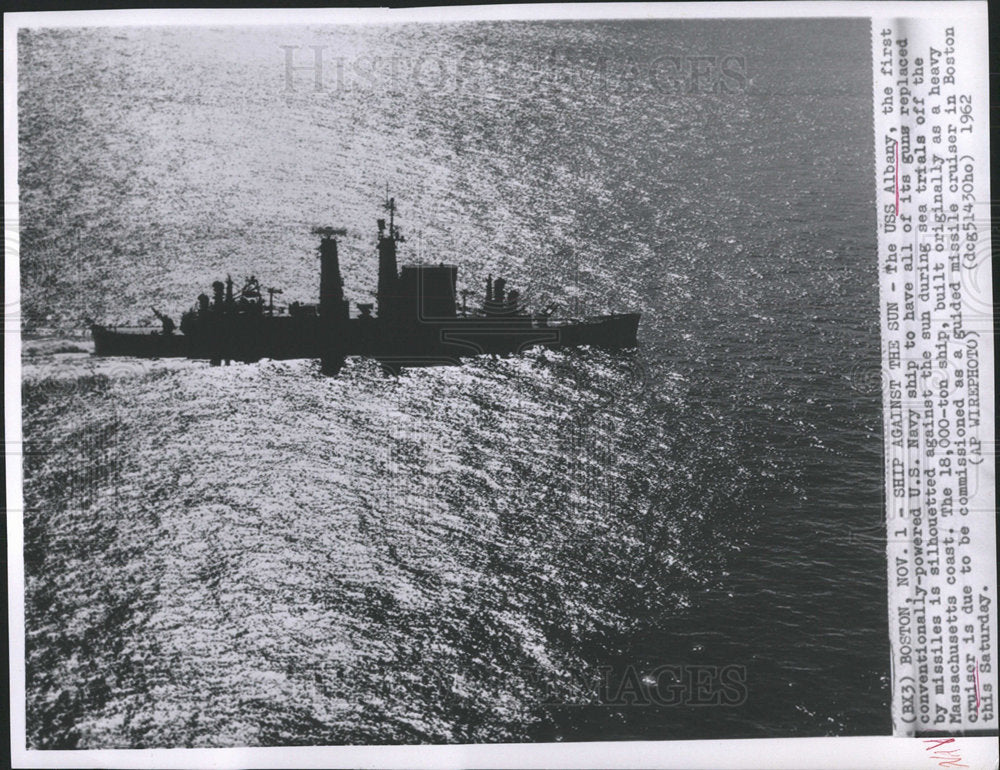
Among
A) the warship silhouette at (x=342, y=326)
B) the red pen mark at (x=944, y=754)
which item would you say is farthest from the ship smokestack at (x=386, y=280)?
the red pen mark at (x=944, y=754)

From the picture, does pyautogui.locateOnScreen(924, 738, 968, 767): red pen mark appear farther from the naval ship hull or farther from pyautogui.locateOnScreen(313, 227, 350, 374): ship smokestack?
pyautogui.locateOnScreen(313, 227, 350, 374): ship smokestack

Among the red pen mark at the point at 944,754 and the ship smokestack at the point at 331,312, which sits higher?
the ship smokestack at the point at 331,312

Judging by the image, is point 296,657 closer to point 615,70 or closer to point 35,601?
point 35,601

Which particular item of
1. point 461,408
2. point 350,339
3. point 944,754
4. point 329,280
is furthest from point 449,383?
point 944,754

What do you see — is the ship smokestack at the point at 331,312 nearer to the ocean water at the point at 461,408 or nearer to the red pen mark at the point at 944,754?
the ocean water at the point at 461,408

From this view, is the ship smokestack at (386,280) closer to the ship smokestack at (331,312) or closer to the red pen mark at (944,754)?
the ship smokestack at (331,312)

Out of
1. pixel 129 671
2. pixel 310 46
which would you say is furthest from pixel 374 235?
pixel 129 671

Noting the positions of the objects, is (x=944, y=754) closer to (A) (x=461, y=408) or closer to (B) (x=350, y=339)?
(A) (x=461, y=408)

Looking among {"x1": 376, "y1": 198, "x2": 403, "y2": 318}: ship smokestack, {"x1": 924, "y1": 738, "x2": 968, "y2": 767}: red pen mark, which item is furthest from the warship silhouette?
{"x1": 924, "y1": 738, "x2": 968, "y2": 767}: red pen mark
